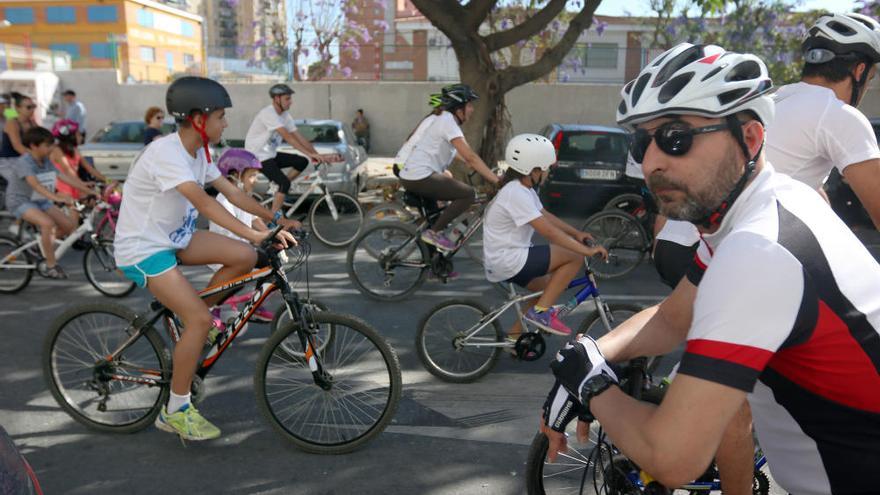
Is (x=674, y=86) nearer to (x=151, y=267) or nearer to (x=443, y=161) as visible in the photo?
(x=151, y=267)

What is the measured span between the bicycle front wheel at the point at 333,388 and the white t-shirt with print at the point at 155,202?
87cm

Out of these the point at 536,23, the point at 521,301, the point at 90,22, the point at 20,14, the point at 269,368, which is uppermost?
the point at 20,14

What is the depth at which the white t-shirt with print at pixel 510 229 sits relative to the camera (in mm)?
4887

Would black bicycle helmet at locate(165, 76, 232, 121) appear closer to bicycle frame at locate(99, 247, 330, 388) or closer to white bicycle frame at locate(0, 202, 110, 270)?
bicycle frame at locate(99, 247, 330, 388)

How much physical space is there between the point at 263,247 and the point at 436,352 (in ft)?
5.33

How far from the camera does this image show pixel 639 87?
1.89m

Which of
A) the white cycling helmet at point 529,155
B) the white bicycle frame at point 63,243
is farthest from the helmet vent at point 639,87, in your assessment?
the white bicycle frame at point 63,243

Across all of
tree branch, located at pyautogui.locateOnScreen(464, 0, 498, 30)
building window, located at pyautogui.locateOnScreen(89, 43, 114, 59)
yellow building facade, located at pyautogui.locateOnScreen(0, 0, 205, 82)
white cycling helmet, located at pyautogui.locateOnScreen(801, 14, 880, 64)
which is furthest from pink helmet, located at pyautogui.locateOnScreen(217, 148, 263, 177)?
yellow building facade, located at pyautogui.locateOnScreen(0, 0, 205, 82)

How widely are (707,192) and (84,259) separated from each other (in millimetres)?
7058

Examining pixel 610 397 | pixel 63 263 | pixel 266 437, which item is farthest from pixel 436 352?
pixel 63 263

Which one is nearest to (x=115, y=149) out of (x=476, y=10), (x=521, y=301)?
(x=476, y=10)

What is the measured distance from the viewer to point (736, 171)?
169 cm

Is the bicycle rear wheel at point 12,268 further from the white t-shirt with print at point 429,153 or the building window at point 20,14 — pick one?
the building window at point 20,14

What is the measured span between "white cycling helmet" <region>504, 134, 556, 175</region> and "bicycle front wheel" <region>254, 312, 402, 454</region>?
1738 millimetres
